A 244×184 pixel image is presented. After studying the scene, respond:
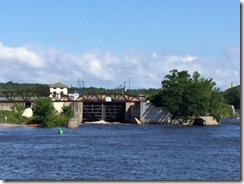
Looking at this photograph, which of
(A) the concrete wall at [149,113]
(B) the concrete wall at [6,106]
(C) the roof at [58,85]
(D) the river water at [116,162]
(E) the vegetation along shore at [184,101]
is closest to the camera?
(D) the river water at [116,162]

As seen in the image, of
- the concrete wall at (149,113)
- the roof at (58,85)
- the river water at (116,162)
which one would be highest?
the roof at (58,85)

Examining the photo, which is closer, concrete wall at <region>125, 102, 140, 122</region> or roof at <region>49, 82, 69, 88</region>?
concrete wall at <region>125, 102, 140, 122</region>

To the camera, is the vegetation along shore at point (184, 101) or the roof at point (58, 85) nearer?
the vegetation along shore at point (184, 101)

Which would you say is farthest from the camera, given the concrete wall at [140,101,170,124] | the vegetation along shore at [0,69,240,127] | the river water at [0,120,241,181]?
the concrete wall at [140,101,170,124]

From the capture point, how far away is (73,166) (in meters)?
42.8

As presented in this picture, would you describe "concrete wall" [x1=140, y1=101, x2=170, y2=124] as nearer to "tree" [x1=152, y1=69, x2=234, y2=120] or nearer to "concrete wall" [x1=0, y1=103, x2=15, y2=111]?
"tree" [x1=152, y1=69, x2=234, y2=120]

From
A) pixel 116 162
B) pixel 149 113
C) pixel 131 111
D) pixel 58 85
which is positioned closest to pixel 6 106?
pixel 131 111

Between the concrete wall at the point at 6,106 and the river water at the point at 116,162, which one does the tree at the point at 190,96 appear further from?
the river water at the point at 116,162

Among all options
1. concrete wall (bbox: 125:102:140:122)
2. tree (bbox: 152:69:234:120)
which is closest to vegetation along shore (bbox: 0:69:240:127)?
tree (bbox: 152:69:234:120)

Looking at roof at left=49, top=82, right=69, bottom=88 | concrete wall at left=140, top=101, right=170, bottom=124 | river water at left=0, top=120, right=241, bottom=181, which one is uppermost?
roof at left=49, top=82, right=69, bottom=88

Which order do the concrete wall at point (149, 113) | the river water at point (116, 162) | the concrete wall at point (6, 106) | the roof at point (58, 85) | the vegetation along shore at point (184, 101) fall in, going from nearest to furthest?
the river water at point (116, 162)
the vegetation along shore at point (184, 101)
the concrete wall at point (149, 113)
the concrete wall at point (6, 106)
the roof at point (58, 85)

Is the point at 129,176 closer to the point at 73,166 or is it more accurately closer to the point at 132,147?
the point at 73,166

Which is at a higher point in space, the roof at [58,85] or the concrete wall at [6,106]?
the roof at [58,85]

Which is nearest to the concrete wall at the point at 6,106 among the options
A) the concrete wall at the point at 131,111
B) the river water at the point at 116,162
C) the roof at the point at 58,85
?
the concrete wall at the point at 131,111
